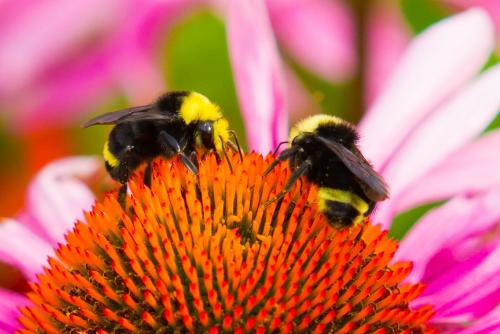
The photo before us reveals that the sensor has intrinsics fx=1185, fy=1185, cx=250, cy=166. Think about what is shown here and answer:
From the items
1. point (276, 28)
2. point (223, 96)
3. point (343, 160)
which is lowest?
point (343, 160)

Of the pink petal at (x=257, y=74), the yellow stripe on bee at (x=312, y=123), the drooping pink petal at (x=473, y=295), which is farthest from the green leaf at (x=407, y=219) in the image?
the yellow stripe on bee at (x=312, y=123)

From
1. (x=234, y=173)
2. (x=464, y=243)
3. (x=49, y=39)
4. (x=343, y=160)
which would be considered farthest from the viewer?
(x=49, y=39)

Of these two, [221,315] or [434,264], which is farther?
[434,264]

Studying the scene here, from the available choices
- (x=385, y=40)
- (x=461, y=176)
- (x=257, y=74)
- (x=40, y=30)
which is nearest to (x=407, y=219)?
(x=461, y=176)

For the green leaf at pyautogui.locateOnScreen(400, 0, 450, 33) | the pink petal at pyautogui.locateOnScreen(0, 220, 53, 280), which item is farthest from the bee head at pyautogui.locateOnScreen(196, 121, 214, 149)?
the green leaf at pyautogui.locateOnScreen(400, 0, 450, 33)

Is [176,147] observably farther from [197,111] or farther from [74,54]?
[74,54]

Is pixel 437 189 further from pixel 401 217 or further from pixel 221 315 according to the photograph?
pixel 221 315

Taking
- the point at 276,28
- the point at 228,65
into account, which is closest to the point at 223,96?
the point at 228,65
